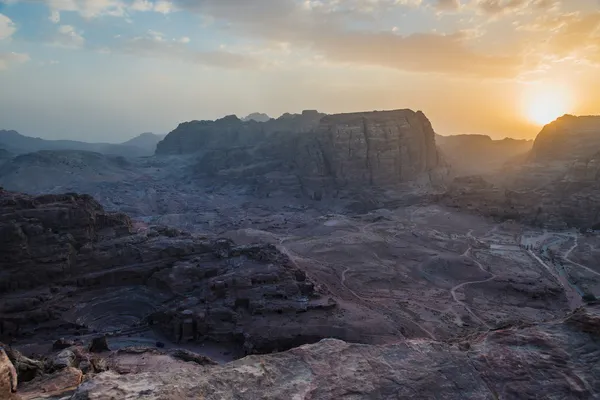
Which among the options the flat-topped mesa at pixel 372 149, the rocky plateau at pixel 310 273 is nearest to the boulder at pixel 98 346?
the rocky plateau at pixel 310 273

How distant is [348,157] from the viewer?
325 ft

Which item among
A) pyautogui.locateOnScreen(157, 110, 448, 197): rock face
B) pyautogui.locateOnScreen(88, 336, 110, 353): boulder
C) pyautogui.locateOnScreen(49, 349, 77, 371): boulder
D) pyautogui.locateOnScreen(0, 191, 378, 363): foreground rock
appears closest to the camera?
pyautogui.locateOnScreen(49, 349, 77, 371): boulder

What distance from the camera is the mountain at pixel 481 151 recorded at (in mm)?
130750

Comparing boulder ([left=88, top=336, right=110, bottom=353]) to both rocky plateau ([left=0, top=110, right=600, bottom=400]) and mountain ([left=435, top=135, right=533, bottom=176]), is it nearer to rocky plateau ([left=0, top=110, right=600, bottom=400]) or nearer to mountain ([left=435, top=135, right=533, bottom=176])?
rocky plateau ([left=0, top=110, right=600, bottom=400])

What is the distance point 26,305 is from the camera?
3497 centimetres

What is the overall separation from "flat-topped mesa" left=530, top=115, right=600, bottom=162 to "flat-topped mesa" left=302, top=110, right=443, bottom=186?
83.6 ft

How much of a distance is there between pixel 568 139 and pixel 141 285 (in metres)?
99.0

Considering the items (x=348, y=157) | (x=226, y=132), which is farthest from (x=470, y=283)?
(x=226, y=132)

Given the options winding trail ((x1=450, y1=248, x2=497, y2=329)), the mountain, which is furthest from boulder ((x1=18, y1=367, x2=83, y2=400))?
the mountain

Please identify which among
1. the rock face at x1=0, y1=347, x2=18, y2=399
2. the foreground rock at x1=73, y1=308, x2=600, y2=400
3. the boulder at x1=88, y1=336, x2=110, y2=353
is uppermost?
the rock face at x1=0, y1=347, x2=18, y2=399

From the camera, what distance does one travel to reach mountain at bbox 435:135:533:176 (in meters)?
131

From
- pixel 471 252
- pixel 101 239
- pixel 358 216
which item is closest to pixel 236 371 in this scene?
pixel 101 239

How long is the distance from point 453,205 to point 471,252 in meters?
20.7

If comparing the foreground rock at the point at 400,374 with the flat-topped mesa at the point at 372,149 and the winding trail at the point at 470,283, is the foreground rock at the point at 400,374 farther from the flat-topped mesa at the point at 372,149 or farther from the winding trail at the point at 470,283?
the flat-topped mesa at the point at 372,149
